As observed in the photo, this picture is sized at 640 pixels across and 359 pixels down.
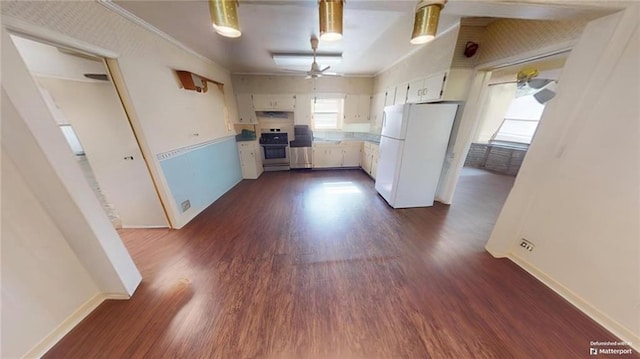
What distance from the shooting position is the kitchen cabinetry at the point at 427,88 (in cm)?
252

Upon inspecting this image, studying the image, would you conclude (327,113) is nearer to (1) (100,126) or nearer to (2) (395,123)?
(2) (395,123)

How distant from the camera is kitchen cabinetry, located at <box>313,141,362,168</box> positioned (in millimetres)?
4910

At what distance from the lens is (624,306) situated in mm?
1211

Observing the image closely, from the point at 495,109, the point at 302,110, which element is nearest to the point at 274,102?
the point at 302,110

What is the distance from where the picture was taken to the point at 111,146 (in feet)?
6.97

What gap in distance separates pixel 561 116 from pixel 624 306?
1.38 meters

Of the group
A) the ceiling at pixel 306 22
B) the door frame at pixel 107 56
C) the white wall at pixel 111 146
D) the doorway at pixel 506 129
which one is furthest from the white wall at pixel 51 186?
the doorway at pixel 506 129

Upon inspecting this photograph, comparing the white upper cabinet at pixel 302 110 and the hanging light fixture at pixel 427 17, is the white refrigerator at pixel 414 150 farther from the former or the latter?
the white upper cabinet at pixel 302 110

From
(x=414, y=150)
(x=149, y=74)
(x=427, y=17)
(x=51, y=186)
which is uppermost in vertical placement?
(x=427, y=17)

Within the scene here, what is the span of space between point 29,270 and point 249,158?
346 centimetres

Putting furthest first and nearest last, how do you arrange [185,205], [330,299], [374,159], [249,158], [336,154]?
[336,154] → [249,158] → [374,159] → [185,205] → [330,299]

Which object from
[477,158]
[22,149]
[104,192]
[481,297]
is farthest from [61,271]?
[477,158]

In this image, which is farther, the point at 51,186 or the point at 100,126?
the point at 100,126

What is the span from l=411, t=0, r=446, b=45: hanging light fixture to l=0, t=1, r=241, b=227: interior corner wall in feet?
7.99
